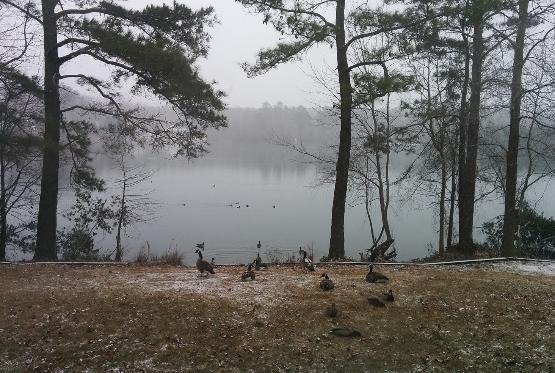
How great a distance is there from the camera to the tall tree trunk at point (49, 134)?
11.8 meters

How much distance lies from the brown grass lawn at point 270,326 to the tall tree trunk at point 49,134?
4.90 meters

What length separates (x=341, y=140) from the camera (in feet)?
40.5

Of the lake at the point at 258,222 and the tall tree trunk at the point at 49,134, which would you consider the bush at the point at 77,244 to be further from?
the lake at the point at 258,222

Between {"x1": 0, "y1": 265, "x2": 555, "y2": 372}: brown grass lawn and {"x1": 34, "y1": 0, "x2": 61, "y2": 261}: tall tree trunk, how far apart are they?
4901 millimetres

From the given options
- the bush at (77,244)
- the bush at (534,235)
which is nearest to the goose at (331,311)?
the bush at (77,244)

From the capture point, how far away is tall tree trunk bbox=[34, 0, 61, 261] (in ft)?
38.7

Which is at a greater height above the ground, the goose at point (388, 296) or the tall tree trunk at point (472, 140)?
the tall tree trunk at point (472, 140)

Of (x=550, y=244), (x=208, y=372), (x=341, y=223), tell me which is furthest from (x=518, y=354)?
(x=550, y=244)

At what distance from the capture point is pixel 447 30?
41.5 feet

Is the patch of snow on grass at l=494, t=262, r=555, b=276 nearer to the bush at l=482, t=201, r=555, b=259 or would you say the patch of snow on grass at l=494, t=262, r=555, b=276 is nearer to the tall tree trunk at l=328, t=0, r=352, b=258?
the tall tree trunk at l=328, t=0, r=352, b=258

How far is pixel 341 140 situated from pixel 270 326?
292 inches

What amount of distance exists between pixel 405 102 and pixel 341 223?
18.7 feet

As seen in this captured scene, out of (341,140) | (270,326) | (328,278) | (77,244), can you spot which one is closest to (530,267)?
(328,278)

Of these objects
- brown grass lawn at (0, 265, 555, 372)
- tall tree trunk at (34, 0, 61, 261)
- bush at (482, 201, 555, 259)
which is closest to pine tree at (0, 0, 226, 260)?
tall tree trunk at (34, 0, 61, 261)
